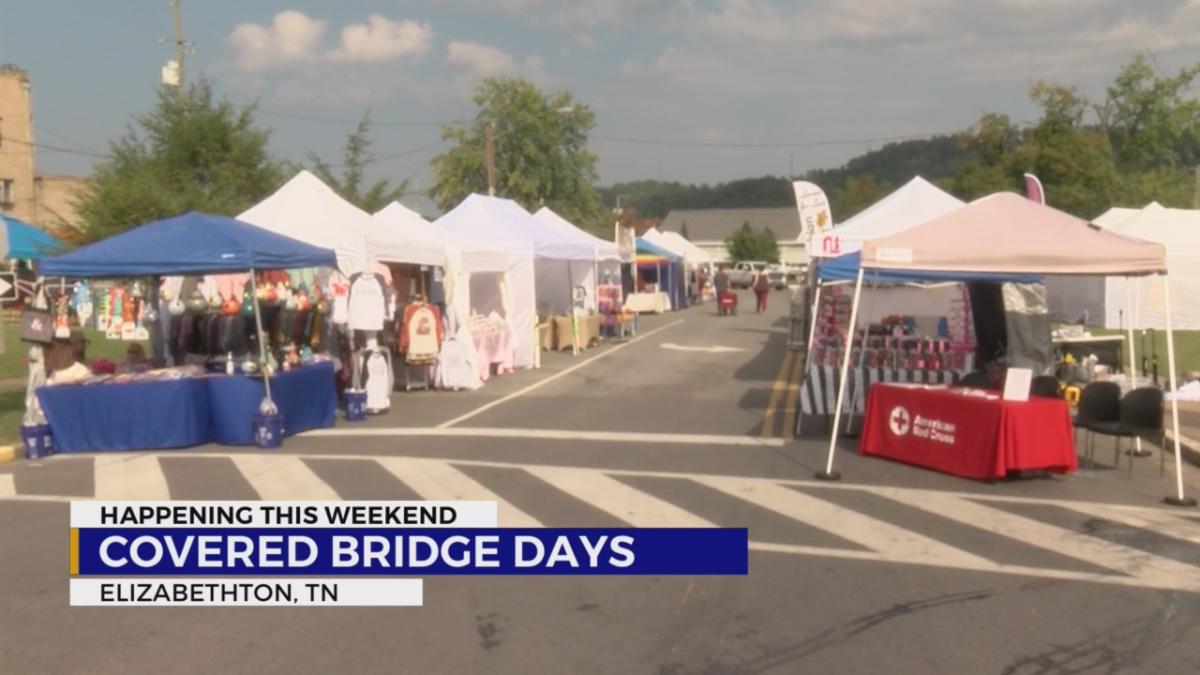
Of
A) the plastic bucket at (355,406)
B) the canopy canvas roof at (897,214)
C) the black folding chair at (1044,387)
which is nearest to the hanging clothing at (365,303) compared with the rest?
the plastic bucket at (355,406)

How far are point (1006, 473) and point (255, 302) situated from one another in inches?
329

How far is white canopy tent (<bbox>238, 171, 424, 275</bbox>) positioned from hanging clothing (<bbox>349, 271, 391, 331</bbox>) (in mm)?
409

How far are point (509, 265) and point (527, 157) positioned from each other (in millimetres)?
49013

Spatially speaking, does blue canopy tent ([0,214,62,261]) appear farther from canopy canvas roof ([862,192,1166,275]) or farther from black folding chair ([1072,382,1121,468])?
black folding chair ([1072,382,1121,468])

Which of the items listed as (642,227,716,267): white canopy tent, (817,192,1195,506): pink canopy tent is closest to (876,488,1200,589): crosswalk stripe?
(817,192,1195,506): pink canopy tent

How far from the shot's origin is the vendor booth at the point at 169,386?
1353 centimetres

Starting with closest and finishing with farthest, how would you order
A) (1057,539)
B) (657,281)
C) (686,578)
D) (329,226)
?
(686,578)
(1057,539)
(329,226)
(657,281)

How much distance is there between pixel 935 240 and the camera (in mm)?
11711

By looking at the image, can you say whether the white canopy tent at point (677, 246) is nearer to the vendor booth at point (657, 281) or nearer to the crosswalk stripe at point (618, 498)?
the vendor booth at point (657, 281)

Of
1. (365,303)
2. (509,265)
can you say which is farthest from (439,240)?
(365,303)

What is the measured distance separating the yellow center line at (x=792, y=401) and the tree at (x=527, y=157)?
47.6 m

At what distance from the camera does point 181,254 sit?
13586mm

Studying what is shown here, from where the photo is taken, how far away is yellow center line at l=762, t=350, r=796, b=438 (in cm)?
1521

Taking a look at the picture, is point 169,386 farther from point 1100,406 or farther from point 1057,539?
point 1100,406
